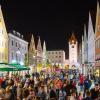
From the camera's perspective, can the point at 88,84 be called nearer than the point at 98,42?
Yes

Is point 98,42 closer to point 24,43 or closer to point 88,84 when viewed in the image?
point 88,84

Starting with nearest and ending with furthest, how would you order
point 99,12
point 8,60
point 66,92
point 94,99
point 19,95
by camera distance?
point 94,99 → point 19,95 → point 66,92 → point 99,12 → point 8,60

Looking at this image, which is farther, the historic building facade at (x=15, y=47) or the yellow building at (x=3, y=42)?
the historic building facade at (x=15, y=47)

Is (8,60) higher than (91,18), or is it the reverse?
(91,18)

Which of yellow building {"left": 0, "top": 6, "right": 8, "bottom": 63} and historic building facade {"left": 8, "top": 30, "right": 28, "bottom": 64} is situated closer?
yellow building {"left": 0, "top": 6, "right": 8, "bottom": 63}

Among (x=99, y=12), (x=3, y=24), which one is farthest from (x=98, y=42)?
(x=3, y=24)

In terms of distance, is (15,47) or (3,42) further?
(15,47)

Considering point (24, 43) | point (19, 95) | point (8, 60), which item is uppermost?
point (24, 43)

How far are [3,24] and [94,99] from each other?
5965 cm

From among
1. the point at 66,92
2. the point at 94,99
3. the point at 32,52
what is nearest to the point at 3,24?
the point at 32,52

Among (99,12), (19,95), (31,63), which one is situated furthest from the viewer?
(31,63)

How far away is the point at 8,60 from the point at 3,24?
10984mm

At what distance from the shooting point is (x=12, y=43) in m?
84.9

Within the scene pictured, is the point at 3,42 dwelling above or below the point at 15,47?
below
